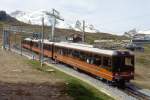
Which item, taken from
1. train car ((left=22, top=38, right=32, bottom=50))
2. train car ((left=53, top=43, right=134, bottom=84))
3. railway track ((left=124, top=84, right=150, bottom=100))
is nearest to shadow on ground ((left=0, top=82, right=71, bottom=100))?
train car ((left=53, top=43, right=134, bottom=84))

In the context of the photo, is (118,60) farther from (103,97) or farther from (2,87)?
(2,87)

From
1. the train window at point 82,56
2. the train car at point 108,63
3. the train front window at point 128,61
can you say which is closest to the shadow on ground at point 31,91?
the train car at point 108,63

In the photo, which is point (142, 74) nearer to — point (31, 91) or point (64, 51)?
point (64, 51)

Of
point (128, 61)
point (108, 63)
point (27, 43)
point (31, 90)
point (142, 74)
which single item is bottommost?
point (142, 74)

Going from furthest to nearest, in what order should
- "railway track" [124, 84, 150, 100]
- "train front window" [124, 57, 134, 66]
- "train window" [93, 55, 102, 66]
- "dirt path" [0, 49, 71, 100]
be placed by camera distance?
"train window" [93, 55, 102, 66] → "train front window" [124, 57, 134, 66] → "railway track" [124, 84, 150, 100] → "dirt path" [0, 49, 71, 100]

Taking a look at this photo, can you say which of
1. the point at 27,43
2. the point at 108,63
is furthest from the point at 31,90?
the point at 27,43

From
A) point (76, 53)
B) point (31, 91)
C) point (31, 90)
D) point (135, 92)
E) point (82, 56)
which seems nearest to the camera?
point (31, 91)

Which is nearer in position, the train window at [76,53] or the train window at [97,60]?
the train window at [97,60]

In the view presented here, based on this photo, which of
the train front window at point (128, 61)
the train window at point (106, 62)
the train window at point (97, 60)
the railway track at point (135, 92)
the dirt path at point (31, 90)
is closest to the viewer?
the dirt path at point (31, 90)

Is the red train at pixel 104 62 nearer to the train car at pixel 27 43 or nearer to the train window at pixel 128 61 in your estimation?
the train window at pixel 128 61

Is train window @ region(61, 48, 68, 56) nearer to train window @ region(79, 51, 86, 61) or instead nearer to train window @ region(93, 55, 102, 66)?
train window @ region(79, 51, 86, 61)

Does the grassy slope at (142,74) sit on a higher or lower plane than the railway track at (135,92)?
lower

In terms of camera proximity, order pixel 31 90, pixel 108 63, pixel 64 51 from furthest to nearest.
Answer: pixel 64 51 → pixel 108 63 → pixel 31 90

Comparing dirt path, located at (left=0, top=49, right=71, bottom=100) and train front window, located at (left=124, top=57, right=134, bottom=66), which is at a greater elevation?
train front window, located at (left=124, top=57, right=134, bottom=66)
